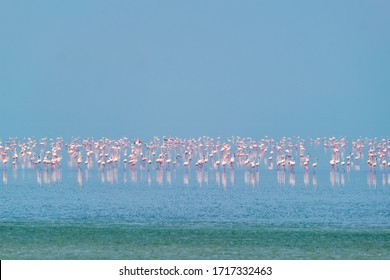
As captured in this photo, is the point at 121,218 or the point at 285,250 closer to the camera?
the point at 285,250

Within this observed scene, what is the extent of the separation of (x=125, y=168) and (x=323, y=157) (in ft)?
74.3

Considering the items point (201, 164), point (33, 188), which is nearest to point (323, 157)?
point (201, 164)

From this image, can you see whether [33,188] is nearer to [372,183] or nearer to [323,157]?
[372,183]

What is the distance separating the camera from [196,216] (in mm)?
35406

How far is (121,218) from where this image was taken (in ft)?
115

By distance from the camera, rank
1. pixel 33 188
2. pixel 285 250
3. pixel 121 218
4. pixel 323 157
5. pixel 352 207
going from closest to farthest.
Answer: pixel 285 250
pixel 121 218
pixel 352 207
pixel 33 188
pixel 323 157

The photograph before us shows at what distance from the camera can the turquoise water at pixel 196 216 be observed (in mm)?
25219

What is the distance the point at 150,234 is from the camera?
28656mm

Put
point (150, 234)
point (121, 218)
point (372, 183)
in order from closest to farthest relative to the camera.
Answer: point (150, 234)
point (121, 218)
point (372, 183)

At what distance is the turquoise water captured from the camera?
82.7 feet

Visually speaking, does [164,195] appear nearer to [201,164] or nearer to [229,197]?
[229,197]

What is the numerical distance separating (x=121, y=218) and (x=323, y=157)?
53.1m
